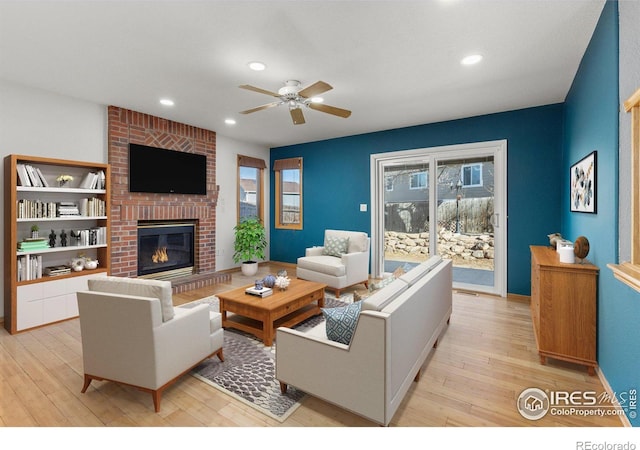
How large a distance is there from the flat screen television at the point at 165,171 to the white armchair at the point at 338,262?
2218 millimetres

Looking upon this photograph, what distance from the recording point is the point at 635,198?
62.7 inches

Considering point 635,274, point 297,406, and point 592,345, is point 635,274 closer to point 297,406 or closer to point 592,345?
point 592,345

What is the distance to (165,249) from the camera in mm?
4883

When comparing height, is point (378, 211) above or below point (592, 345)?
above

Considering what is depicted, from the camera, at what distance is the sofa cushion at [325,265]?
429 centimetres

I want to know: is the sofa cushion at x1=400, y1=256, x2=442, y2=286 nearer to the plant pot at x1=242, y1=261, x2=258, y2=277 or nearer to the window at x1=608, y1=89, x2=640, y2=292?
the window at x1=608, y1=89, x2=640, y2=292

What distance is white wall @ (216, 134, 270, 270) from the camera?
564cm

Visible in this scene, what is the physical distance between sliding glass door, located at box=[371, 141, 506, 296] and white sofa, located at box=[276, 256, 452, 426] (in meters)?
2.82

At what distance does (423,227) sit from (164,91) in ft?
13.4

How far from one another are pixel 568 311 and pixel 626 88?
61.4 inches

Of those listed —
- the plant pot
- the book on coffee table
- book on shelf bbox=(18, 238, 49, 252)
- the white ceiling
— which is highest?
the white ceiling

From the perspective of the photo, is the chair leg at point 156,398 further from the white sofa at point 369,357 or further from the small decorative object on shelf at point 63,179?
the small decorative object on shelf at point 63,179

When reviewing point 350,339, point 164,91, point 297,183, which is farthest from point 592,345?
point 297,183

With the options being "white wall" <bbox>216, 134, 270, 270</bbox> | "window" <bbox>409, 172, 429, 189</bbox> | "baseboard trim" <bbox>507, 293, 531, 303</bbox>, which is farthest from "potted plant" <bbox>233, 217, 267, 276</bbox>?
"baseboard trim" <bbox>507, 293, 531, 303</bbox>
